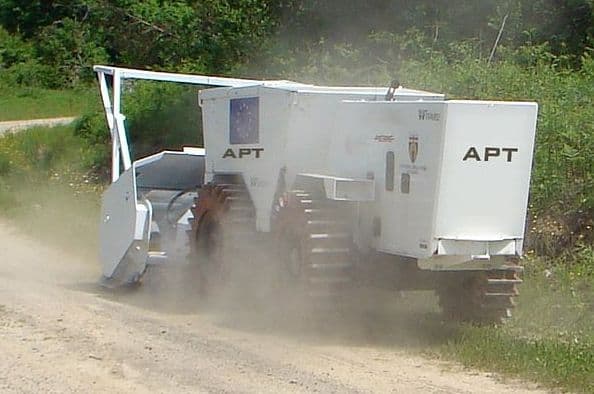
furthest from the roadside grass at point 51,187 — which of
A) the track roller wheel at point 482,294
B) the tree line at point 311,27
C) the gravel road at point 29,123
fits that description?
the track roller wheel at point 482,294

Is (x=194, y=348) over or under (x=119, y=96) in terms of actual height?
under

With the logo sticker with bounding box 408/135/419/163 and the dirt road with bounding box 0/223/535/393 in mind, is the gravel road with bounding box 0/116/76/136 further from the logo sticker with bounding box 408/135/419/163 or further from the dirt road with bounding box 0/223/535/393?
the logo sticker with bounding box 408/135/419/163

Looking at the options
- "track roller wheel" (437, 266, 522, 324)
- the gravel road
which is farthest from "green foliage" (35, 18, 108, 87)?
"track roller wheel" (437, 266, 522, 324)

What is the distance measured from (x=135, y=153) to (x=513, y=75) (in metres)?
9.87

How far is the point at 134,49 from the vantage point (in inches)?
1025

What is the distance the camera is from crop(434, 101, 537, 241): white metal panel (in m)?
10.2

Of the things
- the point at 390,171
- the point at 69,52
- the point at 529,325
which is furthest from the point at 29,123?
the point at 390,171

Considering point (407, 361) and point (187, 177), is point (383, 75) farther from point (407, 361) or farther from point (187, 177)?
point (407, 361)

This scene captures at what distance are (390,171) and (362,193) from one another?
349mm

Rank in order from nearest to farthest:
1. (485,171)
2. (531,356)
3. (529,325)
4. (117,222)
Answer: (531,356)
(485,171)
(529,325)
(117,222)

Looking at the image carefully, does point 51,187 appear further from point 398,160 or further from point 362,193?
point 398,160

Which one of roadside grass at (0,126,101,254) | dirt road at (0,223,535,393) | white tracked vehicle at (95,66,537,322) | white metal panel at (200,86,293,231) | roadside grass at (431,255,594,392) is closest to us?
dirt road at (0,223,535,393)

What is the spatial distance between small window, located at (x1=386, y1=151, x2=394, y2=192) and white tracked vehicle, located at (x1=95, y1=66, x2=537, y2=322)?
0.01 m

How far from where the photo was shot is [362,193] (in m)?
10.9
